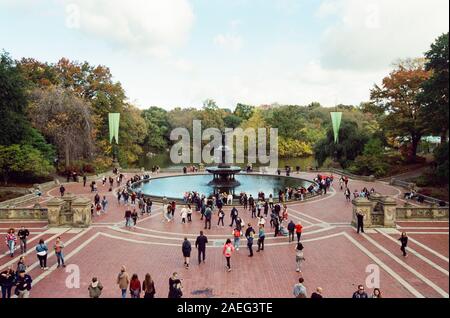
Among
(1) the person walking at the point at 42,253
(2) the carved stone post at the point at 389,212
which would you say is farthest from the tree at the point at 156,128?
(1) the person walking at the point at 42,253

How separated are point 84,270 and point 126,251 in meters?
2.83

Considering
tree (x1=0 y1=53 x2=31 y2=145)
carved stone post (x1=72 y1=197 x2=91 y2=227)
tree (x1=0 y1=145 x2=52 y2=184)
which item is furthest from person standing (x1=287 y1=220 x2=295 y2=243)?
tree (x1=0 y1=53 x2=31 y2=145)

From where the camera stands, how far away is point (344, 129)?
53625mm

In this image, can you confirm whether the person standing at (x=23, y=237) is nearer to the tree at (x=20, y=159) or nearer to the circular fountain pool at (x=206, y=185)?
the circular fountain pool at (x=206, y=185)

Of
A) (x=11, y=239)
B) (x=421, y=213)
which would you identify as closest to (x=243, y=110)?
(x=421, y=213)

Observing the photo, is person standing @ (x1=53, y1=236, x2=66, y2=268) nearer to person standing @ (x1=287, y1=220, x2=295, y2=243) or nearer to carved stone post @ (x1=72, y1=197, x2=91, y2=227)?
carved stone post @ (x1=72, y1=197, x2=91, y2=227)

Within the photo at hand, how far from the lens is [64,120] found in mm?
47094

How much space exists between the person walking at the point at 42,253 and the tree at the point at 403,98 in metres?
40.1

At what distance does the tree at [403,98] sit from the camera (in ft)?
148

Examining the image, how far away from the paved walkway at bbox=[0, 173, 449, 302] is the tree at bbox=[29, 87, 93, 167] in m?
25.2

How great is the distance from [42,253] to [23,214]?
1055 cm
